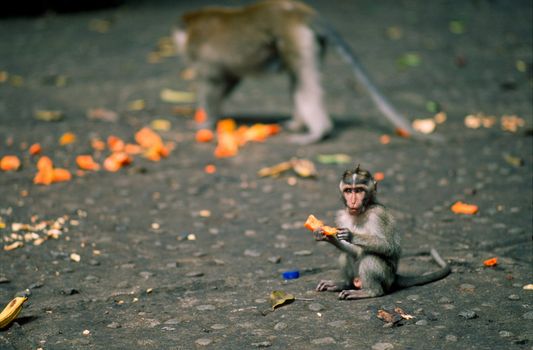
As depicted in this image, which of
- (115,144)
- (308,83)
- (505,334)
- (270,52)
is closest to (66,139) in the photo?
(115,144)

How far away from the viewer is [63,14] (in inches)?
536

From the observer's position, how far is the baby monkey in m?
3.63

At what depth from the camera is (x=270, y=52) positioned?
24.0 ft

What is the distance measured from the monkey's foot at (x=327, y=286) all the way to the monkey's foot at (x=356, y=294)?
0.36 ft

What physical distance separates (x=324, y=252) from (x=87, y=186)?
2.15 metres

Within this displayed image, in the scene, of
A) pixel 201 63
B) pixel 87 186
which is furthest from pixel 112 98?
pixel 87 186

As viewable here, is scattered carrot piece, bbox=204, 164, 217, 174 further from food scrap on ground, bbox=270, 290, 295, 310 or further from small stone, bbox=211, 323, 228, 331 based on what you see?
small stone, bbox=211, 323, 228, 331

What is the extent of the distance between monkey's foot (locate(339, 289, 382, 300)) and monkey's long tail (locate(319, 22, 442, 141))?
3324 millimetres

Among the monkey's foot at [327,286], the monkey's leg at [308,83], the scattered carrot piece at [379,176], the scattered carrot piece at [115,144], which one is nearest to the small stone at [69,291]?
the monkey's foot at [327,286]

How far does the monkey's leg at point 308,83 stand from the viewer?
7.01 metres

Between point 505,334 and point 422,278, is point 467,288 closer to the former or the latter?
point 422,278

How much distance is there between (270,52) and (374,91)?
1037mm

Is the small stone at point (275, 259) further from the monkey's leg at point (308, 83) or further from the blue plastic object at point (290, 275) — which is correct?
the monkey's leg at point (308, 83)

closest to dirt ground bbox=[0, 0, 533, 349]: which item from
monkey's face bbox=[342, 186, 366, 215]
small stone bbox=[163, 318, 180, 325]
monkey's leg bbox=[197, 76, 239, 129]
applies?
small stone bbox=[163, 318, 180, 325]
